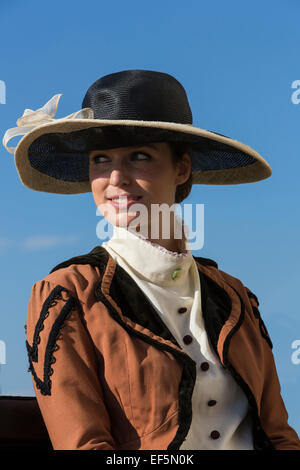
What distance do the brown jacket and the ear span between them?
48 centimetres

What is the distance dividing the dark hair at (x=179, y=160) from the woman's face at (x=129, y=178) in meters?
0.06

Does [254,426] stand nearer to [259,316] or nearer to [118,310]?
[259,316]

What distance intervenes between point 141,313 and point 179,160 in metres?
0.67

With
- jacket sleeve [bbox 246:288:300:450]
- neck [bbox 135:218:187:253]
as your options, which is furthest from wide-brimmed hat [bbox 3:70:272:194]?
jacket sleeve [bbox 246:288:300:450]

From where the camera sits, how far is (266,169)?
9.11 ft

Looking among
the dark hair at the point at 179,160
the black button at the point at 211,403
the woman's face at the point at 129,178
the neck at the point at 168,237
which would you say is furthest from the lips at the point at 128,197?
the black button at the point at 211,403

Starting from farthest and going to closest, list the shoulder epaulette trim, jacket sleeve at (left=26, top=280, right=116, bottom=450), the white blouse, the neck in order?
1. the shoulder epaulette trim
2. the neck
3. the white blouse
4. jacket sleeve at (left=26, top=280, right=116, bottom=450)

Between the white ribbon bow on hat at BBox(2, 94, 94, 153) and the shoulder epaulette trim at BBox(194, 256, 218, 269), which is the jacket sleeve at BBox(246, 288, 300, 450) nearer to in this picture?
the shoulder epaulette trim at BBox(194, 256, 218, 269)

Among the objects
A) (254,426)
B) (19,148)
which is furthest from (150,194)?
(254,426)

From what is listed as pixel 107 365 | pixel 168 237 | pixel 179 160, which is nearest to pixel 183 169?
pixel 179 160

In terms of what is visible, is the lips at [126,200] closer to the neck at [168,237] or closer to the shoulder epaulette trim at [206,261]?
the neck at [168,237]

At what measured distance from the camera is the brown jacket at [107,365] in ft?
6.95

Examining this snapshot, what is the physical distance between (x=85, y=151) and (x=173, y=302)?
0.73 metres

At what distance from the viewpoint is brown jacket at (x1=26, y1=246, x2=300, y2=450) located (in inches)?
83.4
